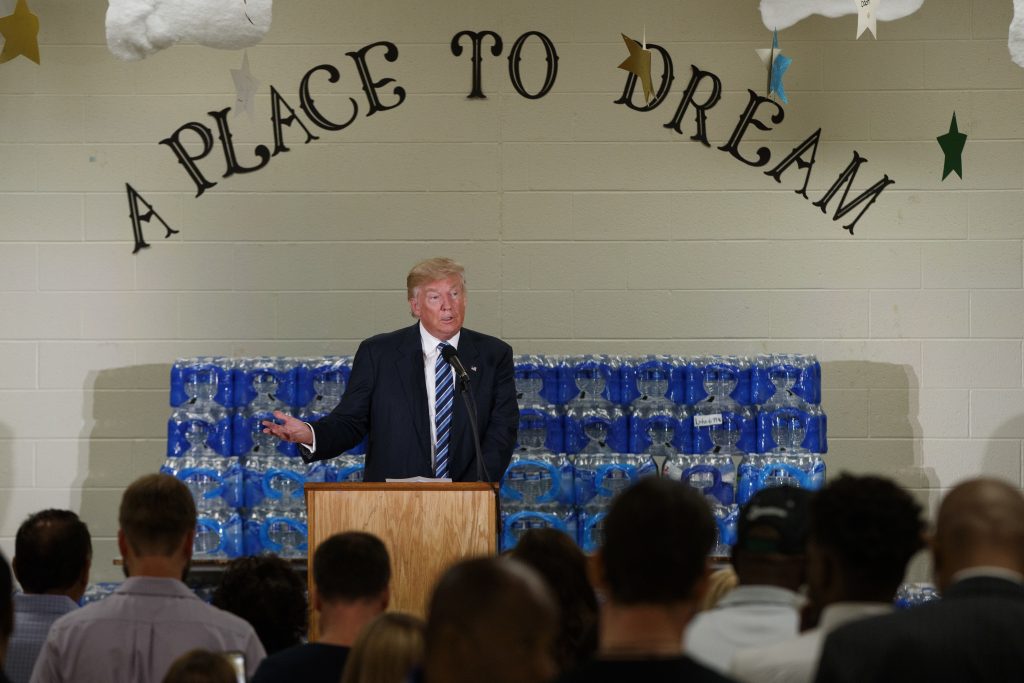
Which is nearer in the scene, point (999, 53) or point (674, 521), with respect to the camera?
point (674, 521)

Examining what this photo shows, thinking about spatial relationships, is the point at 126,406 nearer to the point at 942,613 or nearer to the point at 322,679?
the point at 322,679

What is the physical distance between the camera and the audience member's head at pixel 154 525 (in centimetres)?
315

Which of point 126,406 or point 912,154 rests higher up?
point 912,154

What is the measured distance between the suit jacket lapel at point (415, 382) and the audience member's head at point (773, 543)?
2421 millimetres

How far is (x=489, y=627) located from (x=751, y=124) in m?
5.42

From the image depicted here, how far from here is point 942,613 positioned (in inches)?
81.5

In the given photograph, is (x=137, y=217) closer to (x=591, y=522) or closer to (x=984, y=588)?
(x=591, y=522)

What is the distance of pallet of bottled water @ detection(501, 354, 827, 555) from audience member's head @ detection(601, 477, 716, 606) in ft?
12.6

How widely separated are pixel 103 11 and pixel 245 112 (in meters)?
0.88

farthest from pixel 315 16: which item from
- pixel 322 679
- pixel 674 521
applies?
Result: pixel 674 521

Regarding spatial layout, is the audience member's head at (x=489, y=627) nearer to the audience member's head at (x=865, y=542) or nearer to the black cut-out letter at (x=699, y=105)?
the audience member's head at (x=865, y=542)

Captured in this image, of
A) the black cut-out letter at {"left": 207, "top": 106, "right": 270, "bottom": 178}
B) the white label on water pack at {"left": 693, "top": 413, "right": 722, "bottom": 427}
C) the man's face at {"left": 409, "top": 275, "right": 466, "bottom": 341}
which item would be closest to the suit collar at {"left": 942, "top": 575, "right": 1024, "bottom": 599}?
the man's face at {"left": 409, "top": 275, "right": 466, "bottom": 341}

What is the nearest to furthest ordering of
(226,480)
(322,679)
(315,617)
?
(322,679)
(315,617)
(226,480)

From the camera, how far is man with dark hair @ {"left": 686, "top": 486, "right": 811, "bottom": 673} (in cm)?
Answer: 260
